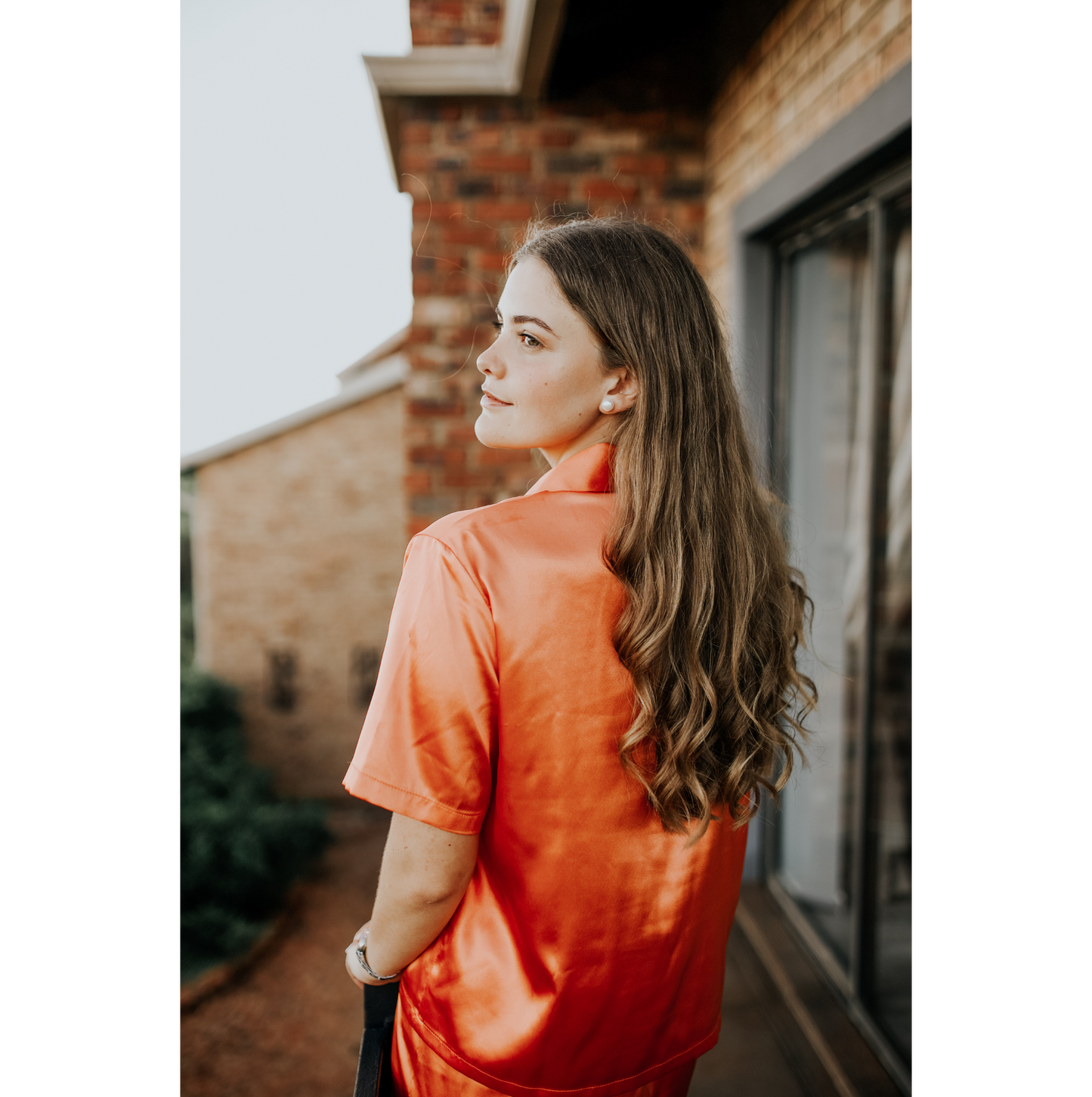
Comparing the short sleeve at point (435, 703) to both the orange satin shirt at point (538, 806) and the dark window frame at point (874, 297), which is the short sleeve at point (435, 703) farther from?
the dark window frame at point (874, 297)

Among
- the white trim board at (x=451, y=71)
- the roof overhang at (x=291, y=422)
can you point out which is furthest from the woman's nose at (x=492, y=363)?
the roof overhang at (x=291, y=422)

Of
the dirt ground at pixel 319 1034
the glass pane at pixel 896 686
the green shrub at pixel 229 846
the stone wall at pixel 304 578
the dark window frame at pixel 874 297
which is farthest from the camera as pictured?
the stone wall at pixel 304 578

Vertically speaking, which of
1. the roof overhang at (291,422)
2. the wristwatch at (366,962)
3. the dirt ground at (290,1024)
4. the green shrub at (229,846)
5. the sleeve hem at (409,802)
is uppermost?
the roof overhang at (291,422)

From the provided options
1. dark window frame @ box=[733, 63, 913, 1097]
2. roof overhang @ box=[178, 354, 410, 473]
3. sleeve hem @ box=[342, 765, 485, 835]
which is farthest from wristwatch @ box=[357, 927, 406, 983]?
roof overhang @ box=[178, 354, 410, 473]

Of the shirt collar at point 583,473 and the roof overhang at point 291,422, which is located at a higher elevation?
the roof overhang at point 291,422

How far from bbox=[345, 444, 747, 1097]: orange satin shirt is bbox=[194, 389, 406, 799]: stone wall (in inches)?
233

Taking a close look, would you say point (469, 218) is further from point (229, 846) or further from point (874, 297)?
point (229, 846)

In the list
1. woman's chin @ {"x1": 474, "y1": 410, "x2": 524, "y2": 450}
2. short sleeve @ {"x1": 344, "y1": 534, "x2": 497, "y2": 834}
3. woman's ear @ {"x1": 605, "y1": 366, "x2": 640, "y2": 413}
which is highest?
woman's ear @ {"x1": 605, "y1": 366, "x2": 640, "y2": 413}

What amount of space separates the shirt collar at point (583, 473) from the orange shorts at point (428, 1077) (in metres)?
0.78

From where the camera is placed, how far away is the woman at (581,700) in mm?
887

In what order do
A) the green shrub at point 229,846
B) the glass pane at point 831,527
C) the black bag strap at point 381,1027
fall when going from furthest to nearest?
1. the green shrub at point 229,846
2. the glass pane at point 831,527
3. the black bag strap at point 381,1027

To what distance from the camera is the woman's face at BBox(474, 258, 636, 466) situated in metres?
0.96

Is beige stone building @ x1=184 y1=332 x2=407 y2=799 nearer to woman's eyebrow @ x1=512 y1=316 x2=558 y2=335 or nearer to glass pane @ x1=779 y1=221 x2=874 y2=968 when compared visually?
glass pane @ x1=779 y1=221 x2=874 y2=968

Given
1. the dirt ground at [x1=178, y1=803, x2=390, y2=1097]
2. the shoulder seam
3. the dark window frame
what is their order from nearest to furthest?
the shoulder seam < the dark window frame < the dirt ground at [x1=178, y1=803, x2=390, y2=1097]
